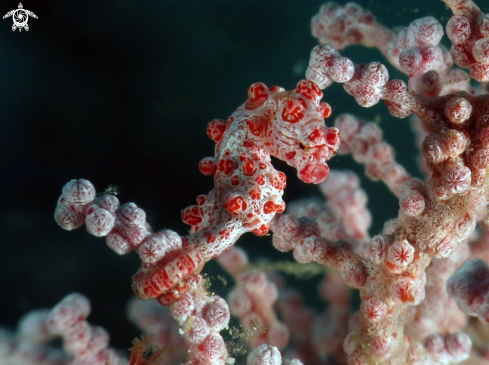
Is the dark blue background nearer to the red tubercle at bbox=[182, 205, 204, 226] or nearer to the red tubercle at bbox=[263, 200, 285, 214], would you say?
the red tubercle at bbox=[182, 205, 204, 226]

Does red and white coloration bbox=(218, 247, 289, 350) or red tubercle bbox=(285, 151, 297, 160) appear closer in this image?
red tubercle bbox=(285, 151, 297, 160)

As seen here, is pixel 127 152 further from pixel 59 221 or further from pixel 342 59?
pixel 342 59

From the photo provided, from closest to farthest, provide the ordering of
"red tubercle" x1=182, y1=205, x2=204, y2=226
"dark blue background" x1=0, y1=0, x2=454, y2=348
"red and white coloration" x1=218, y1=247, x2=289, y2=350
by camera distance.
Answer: "dark blue background" x1=0, y1=0, x2=454, y2=348 < "red tubercle" x1=182, y1=205, x2=204, y2=226 < "red and white coloration" x1=218, y1=247, x2=289, y2=350

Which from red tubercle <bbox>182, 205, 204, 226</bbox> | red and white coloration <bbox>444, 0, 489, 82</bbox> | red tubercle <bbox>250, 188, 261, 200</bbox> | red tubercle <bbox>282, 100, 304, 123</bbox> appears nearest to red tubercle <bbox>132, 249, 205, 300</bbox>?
red tubercle <bbox>182, 205, 204, 226</bbox>

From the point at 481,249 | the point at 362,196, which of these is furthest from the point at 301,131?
the point at 481,249

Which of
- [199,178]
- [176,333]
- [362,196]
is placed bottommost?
[176,333]

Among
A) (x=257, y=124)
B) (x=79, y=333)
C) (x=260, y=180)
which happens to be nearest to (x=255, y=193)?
(x=260, y=180)

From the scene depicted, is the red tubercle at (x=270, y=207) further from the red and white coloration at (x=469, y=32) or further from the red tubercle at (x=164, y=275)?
the red and white coloration at (x=469, y=32)

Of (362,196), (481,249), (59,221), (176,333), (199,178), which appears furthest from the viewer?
(362,196)
